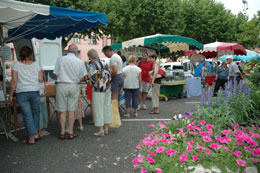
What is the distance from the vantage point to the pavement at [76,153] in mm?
3961

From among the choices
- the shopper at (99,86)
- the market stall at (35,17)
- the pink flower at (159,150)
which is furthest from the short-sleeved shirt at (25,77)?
the pink flower at (159,150)

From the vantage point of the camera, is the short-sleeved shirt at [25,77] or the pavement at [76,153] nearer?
the pavement at [76,153]

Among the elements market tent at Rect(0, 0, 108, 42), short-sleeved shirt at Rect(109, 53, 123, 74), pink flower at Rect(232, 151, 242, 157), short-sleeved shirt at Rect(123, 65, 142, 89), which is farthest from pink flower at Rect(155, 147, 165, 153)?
short-sleeved shirt at Rect(123, 65, 142, 89)

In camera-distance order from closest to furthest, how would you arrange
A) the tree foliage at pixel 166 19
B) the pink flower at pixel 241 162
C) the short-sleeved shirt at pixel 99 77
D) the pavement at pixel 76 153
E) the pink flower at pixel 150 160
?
the pink flower at pixel 241 162 → the pink flower at pixel 150 160 → the pavement at pixel 76 153 → the short-sleeved shirt at pixel 99 77 → the tree foliage at pixel 166 19

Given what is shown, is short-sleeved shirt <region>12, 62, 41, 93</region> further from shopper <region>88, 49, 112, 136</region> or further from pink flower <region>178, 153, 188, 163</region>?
pink flower <region>178, 153, 188, 163</region>

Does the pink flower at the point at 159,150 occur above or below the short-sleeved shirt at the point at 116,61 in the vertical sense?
below

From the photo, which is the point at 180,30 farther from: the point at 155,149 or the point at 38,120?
the point at 155,149

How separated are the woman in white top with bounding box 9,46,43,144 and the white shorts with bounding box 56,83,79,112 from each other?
40 centimetres

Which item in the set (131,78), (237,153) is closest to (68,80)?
(131,78)

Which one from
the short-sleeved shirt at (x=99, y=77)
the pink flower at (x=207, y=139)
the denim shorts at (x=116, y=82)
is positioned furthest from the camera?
the denim shorts at (x=116, y=82)

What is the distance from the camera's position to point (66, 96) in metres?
5.37

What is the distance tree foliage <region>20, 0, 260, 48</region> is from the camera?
20344 millimetres

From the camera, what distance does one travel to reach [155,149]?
267 cm

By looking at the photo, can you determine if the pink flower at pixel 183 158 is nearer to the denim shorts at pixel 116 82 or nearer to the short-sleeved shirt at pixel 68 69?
the short-sleeved shirt at pixel 68 69
